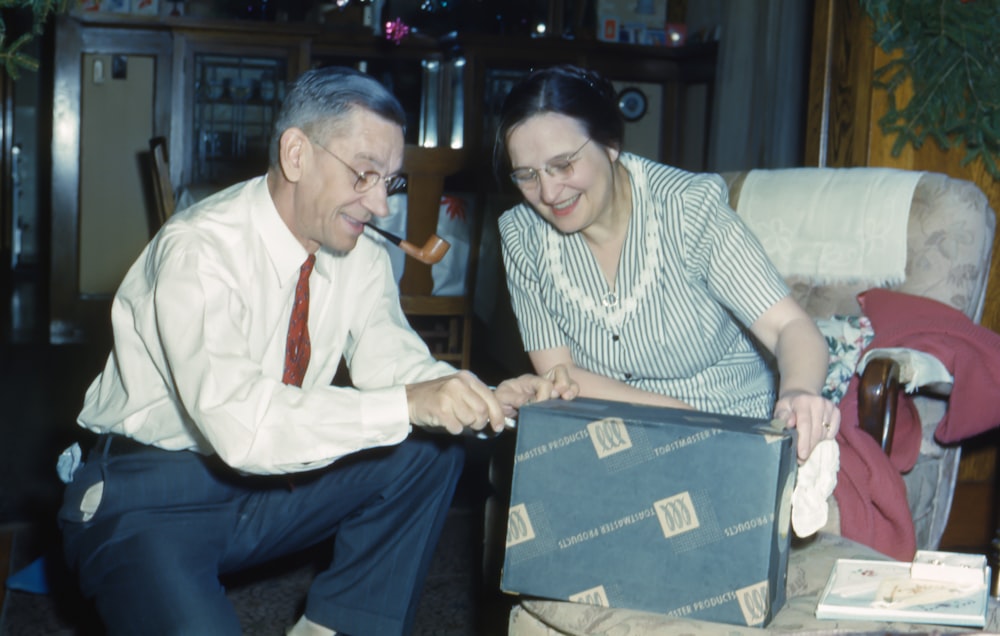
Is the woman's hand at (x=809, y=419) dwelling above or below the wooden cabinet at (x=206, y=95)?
below

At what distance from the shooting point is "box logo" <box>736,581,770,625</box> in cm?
107

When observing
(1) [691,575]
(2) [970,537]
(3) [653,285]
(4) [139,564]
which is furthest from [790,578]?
(2) [970,537]

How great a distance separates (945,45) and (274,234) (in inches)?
63.3

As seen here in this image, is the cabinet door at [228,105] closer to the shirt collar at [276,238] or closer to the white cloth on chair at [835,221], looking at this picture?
the white cloth on chair at [835,221]

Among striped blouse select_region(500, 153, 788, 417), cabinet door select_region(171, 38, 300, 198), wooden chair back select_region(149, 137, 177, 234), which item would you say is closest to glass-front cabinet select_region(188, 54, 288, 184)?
cabinet door select_region(171, 38, 300, 198)

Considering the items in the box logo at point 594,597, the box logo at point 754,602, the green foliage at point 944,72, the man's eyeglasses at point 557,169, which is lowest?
the box logo at point 594,597

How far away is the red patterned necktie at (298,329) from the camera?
1.48 m

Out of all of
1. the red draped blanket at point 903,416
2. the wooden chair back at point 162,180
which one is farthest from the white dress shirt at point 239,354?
the wooden chair back at point 162,180

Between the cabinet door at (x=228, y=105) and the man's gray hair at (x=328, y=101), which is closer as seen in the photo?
the man's gray hair at (x=328, y=101)

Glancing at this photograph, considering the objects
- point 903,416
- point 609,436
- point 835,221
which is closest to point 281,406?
point 609,436

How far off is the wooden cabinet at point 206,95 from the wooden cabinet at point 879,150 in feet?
7.05

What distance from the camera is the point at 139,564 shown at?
131cm

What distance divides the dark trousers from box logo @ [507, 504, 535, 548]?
39cm

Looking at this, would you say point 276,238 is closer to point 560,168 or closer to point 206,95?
point 560,168
